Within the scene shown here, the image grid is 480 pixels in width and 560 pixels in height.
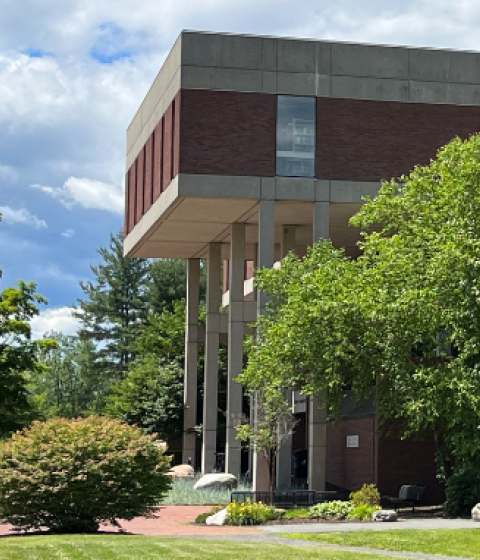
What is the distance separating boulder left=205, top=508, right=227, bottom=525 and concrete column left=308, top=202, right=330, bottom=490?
9.22 m

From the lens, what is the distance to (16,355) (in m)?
40.2

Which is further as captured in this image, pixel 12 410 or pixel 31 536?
pixel 12 410

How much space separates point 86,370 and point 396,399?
59.7m

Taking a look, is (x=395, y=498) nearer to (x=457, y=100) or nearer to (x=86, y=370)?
(x=457, y=100)

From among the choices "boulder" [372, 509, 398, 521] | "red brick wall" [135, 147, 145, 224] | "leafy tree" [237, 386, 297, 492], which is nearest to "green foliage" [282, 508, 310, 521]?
"boulder" [372, 509, 398, 521]

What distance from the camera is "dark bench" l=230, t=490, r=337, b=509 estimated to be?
106ft

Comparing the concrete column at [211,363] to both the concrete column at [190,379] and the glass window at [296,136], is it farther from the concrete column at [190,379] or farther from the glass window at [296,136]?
the glass window at [296,136]

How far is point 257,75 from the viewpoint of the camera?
122 ft

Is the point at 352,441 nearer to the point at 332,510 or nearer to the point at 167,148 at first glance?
the point at 332,510

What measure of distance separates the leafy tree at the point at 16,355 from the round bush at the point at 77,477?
669 inches

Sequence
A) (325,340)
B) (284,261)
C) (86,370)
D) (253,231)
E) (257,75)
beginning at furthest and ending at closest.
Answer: (86,370), (253,231), (257,75), (284,261), (325,340)

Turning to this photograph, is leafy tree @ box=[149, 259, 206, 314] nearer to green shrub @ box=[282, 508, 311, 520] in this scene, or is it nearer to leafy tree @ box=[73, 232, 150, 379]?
leafy tree @ box=[73, 232, 150, 379]

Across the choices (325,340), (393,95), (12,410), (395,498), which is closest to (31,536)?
(325,340)

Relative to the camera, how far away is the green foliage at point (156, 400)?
51156 mm
